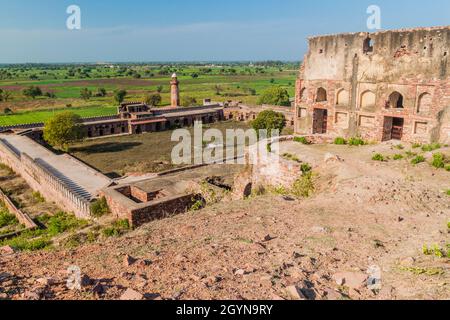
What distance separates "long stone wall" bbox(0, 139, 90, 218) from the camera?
16.9 metres

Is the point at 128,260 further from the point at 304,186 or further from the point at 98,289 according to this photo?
the point at 304,186

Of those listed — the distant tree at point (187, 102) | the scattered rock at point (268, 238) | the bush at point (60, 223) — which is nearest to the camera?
the scattered rock at point (268, 238)

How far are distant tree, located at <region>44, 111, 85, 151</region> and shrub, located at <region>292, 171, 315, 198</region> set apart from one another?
87.5 feet

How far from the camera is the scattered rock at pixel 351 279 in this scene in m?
5.15

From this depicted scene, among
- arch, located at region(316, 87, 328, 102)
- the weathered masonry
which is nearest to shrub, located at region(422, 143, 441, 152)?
the weathered masonry

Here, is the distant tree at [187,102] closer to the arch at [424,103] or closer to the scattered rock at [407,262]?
the arch at [424,103]

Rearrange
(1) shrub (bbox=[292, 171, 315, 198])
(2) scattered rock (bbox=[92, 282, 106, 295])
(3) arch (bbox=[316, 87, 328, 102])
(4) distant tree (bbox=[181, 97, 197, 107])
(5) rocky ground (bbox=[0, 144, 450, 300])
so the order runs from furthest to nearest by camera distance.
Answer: (4) distant tree (bbox=[181, 97, 197, 107])
(3) arch (bbox=[316, 87, 328, 102])
(1) shrub (bbox=[292, 171, 315, 198])
(5) rocky ground (bbox=[0, 144, 450, 300])
(2) scattered rock (bbox=[92, 282, 106, 295])

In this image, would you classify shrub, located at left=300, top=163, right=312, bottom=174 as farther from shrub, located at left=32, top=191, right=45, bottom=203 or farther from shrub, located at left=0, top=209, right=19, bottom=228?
shrub, located at left=32, top=191, right=45, bottom=203

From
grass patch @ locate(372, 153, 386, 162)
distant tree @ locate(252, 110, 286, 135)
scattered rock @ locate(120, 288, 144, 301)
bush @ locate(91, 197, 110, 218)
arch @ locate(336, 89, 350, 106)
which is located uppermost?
arch @ locate(336, 89, 350, 106)

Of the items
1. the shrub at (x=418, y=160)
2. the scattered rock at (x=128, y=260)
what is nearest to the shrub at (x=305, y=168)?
the shrub at (x=418, y=160)

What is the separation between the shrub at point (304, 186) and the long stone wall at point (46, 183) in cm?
869

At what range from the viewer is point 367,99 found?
709 inches
